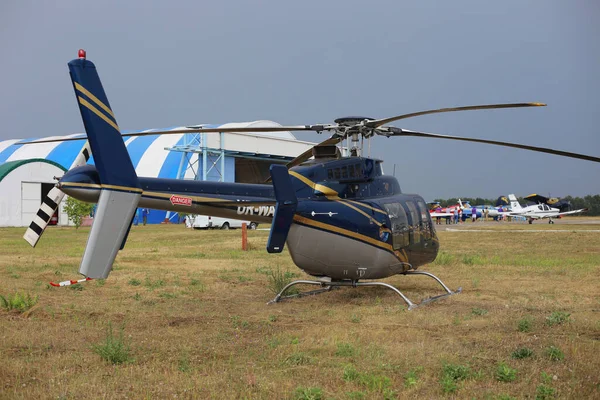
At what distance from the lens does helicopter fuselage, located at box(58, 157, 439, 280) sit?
9812 mm

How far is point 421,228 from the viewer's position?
40.1 feet

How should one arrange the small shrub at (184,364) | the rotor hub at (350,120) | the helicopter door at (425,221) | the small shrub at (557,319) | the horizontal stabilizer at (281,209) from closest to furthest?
the small shrub at (184,364) < the small shrub at (557,319) < the horizontal stabilizer at (281,209) < the rotor hub at (350,120) < the helicopter door at (425,221)

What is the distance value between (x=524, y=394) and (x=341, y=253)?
5223 mm

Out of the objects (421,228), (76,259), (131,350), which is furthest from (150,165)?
(131,350)

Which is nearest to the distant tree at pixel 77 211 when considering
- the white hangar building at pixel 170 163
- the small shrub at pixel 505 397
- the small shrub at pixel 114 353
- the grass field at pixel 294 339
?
the white hangar building at pixel 170 163

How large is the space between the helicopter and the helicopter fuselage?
19 mm

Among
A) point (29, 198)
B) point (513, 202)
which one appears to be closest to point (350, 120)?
point (29, 198)

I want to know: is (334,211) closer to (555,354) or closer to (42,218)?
(555,354)

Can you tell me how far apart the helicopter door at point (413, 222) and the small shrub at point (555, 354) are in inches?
197

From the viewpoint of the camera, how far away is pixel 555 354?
6.81m

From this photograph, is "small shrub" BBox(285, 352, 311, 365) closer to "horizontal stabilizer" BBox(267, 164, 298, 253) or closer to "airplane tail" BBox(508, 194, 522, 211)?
"horizontal stabilizer" BBox(267, 164, 298, 253)

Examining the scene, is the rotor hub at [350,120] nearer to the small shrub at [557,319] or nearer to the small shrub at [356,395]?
the small shrub at [557,319]

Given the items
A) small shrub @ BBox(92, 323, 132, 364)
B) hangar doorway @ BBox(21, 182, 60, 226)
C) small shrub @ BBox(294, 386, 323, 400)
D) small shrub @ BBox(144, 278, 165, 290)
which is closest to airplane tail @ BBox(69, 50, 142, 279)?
small shrub @ BBox(92, 323, 132, 364)

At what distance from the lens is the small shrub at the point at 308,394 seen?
17.7 ft
